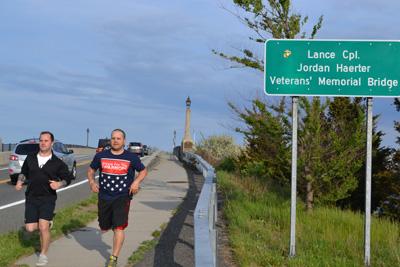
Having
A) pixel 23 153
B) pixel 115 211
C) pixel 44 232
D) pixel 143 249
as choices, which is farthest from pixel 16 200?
pixel 115 211

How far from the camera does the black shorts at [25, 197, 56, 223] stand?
732cm

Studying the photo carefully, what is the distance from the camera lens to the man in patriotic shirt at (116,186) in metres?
Result: 7.05

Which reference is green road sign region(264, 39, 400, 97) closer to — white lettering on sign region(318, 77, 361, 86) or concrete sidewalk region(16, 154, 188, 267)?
white lettering on sign region(318, 77, 361, 86)

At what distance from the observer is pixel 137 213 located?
40.5 ft

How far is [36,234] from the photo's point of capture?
30.7ft

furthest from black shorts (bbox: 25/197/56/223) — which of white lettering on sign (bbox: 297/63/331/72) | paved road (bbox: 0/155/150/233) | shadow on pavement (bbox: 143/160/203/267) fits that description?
white lettering on sign (bbox: 297/63/331/72)

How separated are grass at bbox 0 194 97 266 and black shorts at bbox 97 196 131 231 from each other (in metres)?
1.41

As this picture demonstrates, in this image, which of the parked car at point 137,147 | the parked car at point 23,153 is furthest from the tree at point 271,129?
the parked car at point 137,147

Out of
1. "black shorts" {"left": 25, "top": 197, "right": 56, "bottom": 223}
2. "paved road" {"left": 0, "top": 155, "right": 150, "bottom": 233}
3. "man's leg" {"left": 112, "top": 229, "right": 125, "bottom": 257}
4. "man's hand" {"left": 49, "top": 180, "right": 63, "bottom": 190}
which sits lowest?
"paved road" {"left": 0, "top": 155, "right": 150, "bottom": 233}

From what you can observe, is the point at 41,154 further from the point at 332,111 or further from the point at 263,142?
the point at 332,111

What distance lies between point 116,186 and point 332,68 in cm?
336

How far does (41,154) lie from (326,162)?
239 inches

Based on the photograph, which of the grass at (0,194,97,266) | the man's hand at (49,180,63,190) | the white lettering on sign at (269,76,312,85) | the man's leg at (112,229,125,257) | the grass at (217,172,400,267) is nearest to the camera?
the man's leg at (112,229,125,257)

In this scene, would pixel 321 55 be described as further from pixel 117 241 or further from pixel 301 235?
pixel 117 241
